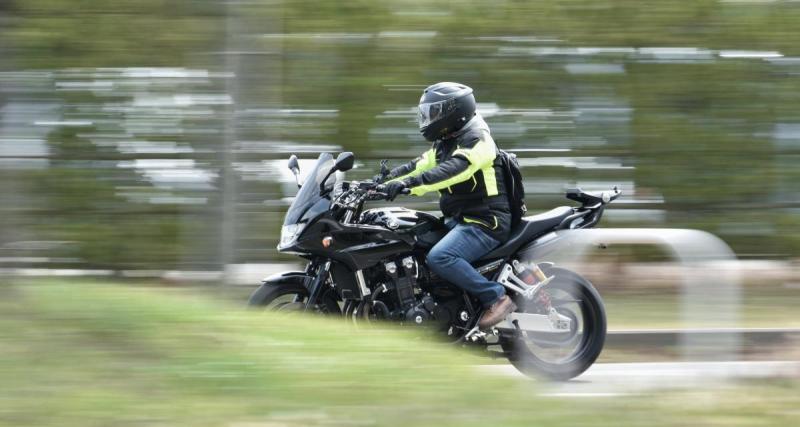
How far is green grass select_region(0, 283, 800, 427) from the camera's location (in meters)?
4.27

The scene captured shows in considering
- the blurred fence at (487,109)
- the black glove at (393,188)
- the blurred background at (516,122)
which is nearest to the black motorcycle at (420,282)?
the black glove at (393,188)

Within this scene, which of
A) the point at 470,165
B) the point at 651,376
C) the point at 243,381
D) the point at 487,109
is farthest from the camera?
the point at 487,109

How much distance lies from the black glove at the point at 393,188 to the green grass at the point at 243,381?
162cm

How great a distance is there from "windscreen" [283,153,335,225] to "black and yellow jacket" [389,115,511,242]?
20.3 inches

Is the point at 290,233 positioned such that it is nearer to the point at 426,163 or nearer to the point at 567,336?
the point at 426,163

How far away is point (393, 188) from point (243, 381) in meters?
2.49

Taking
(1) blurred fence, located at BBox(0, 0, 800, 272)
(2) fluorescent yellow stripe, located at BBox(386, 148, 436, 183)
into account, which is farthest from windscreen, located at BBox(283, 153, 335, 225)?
(1) blurred fence, located at BBox(0, 0, 800, 272)

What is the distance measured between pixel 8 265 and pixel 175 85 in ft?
9.07

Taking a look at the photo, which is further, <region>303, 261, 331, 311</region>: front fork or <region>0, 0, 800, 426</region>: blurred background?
<region>0, 0, 800, 426</region>: blurred background

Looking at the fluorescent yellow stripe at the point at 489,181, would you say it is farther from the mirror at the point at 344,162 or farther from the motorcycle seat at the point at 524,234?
the mirror at the point at 344,162

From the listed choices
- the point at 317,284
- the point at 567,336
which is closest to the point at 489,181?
the point at 567,336

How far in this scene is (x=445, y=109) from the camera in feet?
23.1

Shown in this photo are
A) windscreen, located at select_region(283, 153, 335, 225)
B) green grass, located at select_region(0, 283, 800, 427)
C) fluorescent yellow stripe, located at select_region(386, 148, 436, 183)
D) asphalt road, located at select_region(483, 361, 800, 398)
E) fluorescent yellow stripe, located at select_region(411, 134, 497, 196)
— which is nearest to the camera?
green grass, located at select_region(0, 283, 800, 427)

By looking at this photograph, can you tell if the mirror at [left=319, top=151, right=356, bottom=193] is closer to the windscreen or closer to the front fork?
the windscreen
